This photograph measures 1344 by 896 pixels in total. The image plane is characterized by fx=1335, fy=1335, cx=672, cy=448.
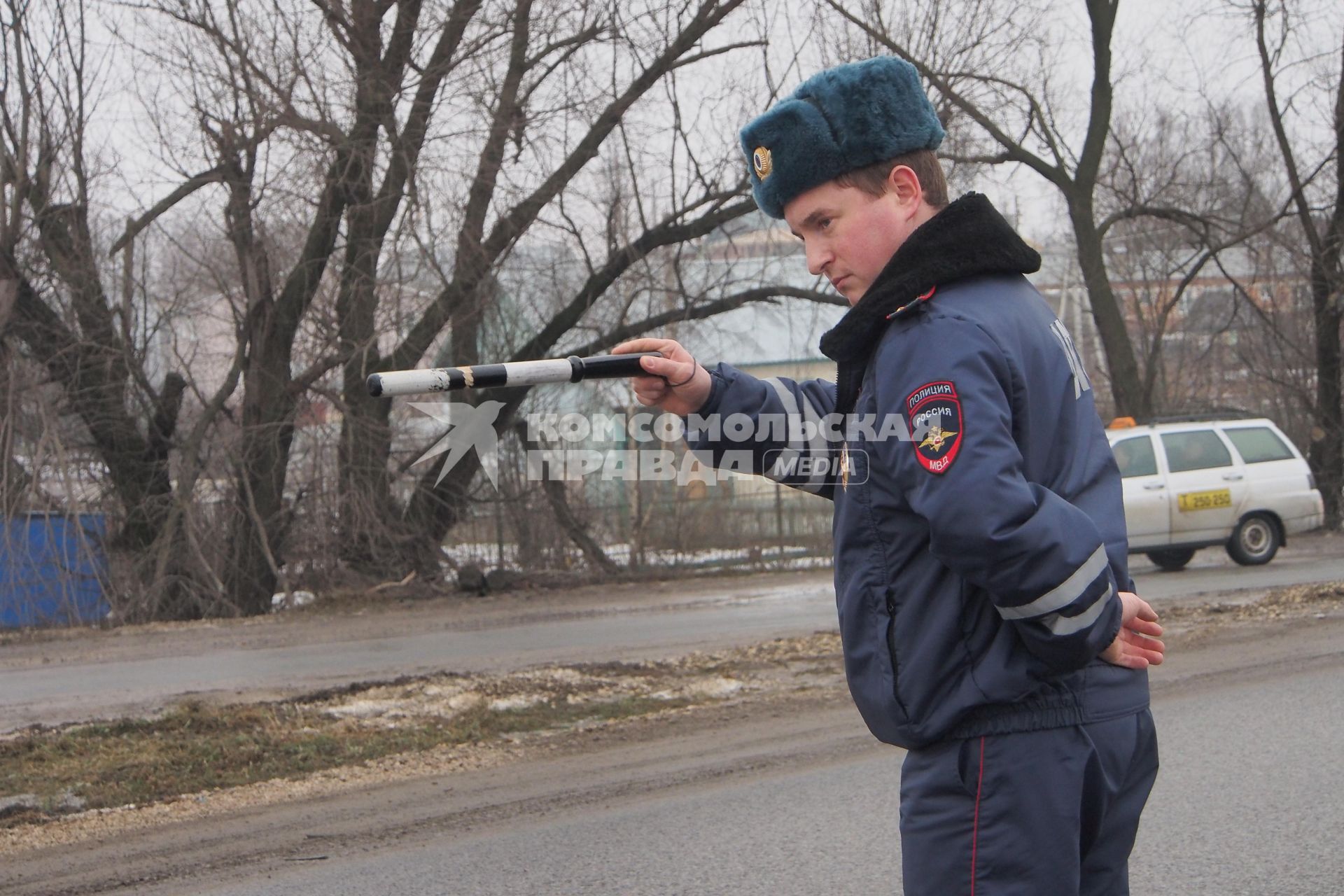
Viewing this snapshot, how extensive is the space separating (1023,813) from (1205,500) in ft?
48.3

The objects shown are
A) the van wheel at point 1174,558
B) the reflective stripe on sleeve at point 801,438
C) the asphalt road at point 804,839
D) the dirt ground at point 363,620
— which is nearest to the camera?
the reflective stripe on sleeve at point 801,438

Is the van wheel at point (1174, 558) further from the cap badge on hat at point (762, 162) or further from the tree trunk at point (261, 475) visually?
the cap badge on hat at point (762, 162)

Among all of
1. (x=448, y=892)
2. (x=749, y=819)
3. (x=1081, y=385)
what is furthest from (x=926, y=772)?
(x=749, y=819)

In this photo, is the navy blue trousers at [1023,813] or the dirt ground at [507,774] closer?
the navy blue trousers at [1023,813]

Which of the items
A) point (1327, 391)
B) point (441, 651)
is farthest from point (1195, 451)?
point (441, 651)

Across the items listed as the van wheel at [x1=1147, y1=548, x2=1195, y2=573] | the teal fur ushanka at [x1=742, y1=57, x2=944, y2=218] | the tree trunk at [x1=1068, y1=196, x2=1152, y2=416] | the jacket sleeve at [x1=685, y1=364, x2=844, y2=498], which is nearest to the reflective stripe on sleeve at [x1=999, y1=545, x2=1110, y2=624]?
the jacket sleeve at [x1=685, y1=364, x2=844, y2=498]

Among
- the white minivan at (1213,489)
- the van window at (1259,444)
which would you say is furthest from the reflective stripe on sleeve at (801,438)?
the van window at (1259,444)

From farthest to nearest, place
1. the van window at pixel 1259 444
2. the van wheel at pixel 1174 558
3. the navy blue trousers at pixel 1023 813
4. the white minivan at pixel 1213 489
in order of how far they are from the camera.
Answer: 1. the van wheel at pixel 1174 558
2. the van window at pixel 1259 444
3. the white minivan at pixel 1213 489
4. the navy blue trousers at pixel 1023 813

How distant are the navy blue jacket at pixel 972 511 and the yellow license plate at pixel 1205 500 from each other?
14312 millimetres

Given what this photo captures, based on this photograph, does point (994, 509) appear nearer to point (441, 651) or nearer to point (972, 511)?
point (972, 511)

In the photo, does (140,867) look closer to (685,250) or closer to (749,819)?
(749,819)

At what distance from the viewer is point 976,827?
2010 mm

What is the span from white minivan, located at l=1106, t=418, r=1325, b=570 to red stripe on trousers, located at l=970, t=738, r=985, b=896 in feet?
46.3

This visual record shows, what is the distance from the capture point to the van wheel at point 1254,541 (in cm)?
1580
